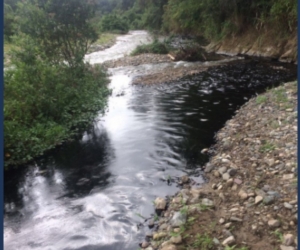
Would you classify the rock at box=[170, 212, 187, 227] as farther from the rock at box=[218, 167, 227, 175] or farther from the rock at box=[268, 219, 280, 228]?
the rock at box=[218, 167, 227, 175]

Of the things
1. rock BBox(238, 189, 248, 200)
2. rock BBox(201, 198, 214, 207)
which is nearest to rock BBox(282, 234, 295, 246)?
rock BBox(238, 189, 248, 200)

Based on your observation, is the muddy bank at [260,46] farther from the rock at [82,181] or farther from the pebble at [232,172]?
the rock at [82,181]

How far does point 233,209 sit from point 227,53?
18904 mm

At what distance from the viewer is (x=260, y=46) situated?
19781 millimetres

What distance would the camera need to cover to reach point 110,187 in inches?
239

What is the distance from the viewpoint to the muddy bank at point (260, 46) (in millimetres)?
17509

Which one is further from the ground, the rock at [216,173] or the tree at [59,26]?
the tree at [59,26]

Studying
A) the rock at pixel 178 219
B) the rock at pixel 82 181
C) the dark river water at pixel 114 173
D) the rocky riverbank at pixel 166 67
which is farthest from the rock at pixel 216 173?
the rocky riverbank at pixel 166 67

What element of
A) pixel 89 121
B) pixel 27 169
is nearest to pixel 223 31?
pixel 89 121

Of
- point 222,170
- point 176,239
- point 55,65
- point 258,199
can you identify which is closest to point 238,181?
point 222,170

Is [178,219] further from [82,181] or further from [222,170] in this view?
[82,181]

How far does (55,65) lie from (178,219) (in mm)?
8691

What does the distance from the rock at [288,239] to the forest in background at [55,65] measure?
5.75 m

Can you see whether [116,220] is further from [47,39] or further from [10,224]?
[47,39]
